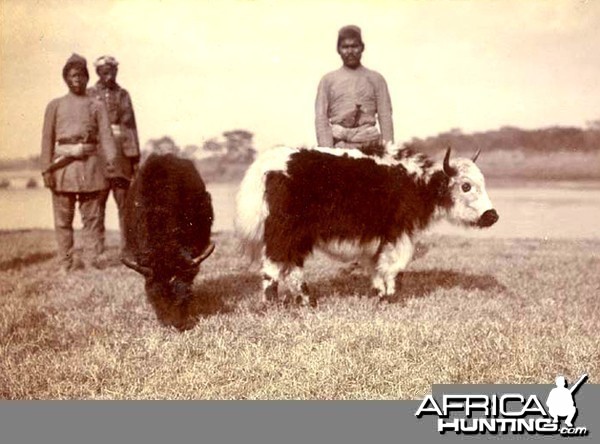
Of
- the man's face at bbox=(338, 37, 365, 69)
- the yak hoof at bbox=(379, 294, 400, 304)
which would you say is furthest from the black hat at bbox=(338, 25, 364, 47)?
the yak hoof at bbox=(379, 294, 400, 304)

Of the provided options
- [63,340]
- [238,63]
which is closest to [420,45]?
[238,63]

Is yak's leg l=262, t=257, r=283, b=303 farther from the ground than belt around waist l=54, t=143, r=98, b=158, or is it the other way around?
belt around waist l=54, t=143, r=98, b=158

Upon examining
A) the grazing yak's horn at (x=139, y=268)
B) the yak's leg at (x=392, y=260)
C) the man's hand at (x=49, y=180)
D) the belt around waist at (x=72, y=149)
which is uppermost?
the belt around waist at (x=72, y=149)

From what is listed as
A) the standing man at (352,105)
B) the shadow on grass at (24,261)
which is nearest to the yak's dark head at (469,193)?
the standing man at (352,105)

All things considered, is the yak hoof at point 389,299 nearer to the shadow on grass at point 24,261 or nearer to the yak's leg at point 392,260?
the yak's leg at point 392,260

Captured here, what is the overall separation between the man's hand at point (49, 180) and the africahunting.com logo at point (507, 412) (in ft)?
14.7

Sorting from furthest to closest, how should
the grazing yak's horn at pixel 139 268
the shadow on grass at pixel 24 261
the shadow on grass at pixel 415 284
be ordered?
the shadow on grass at pixel 24 261 → the shadow on grass at pixel 415 284 → the grazing yak's horn at pixel 139 268

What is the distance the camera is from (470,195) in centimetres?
632

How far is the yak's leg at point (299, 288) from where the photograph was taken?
6062mm

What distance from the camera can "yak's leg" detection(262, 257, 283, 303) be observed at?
602 centimetres

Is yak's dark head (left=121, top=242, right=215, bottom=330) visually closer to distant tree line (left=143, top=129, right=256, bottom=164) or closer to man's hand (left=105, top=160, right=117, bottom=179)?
distant tree line (left=143, top=129, right=256, bottom=164)

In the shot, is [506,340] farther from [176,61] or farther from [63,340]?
[176,61]

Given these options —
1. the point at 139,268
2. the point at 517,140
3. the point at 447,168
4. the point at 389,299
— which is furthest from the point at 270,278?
the point at 517,140

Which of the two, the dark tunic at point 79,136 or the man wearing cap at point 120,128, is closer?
the dark tunic at point 79,136
